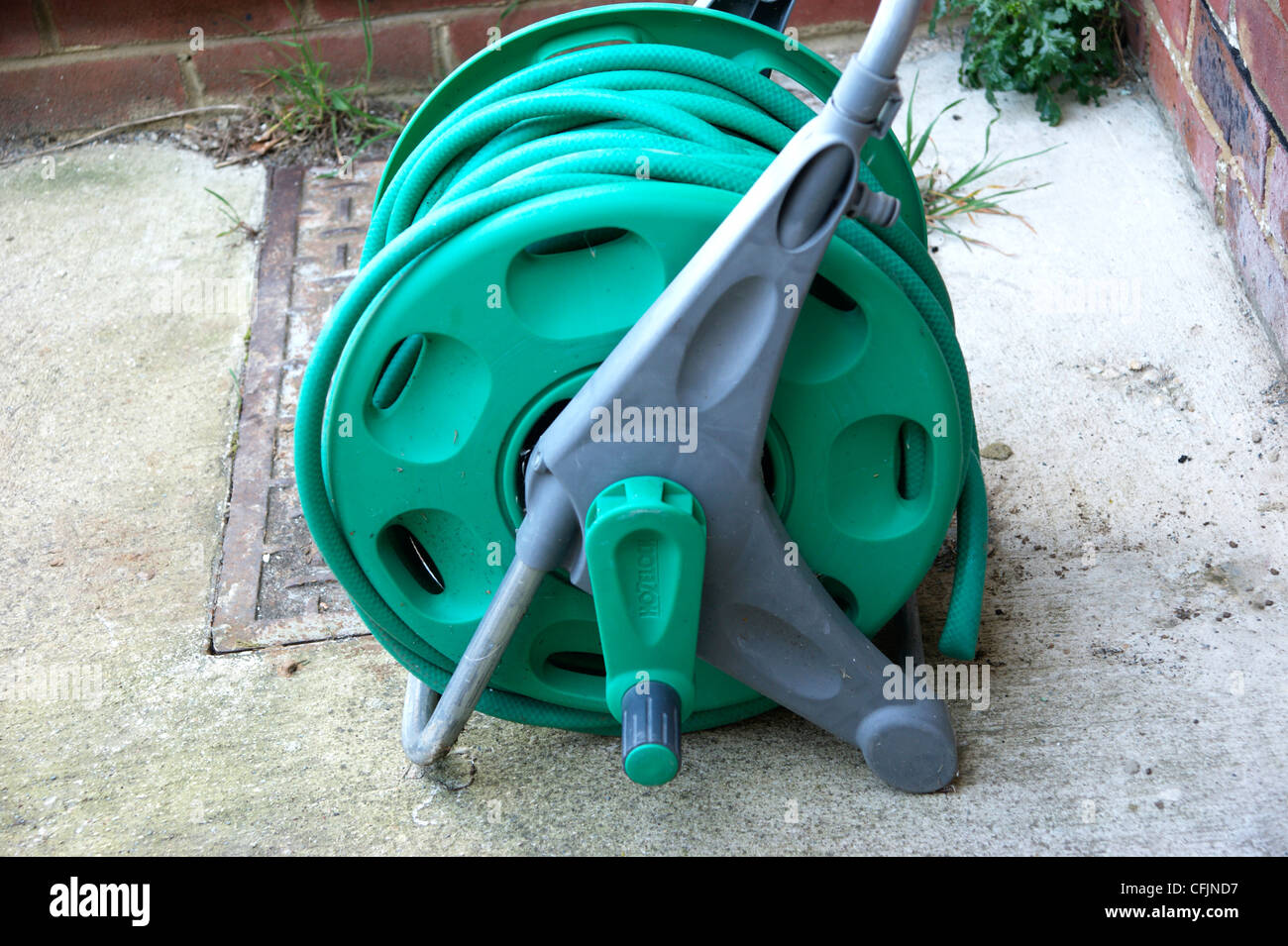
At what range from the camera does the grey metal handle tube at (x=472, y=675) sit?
5.96ft

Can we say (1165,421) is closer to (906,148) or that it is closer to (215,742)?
(906,148)

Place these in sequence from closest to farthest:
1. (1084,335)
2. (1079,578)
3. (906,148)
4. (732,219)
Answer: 1. (732,219)
2. (1079,578)
3. (1084,335)
4. (906,148)

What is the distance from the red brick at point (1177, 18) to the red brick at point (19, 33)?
324 centimetres

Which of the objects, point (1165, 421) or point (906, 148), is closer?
point (1165, 421)

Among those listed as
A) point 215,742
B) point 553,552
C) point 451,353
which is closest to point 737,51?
point 451,353

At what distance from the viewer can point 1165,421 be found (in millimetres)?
2604

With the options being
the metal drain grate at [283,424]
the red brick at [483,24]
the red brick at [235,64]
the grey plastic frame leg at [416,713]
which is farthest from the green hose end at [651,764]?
the red brick at [235,64]

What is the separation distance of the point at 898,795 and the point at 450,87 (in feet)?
4.62

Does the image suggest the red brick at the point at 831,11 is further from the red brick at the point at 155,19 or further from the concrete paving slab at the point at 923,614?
the red brick at the point at 155,19

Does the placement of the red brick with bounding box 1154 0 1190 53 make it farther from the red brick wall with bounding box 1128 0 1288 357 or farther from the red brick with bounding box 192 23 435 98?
the red brick with bounding box 192 23 435 98

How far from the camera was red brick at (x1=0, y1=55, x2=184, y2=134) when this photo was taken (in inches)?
149

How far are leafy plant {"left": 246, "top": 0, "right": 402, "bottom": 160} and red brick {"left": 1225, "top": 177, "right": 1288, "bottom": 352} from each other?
2.31 metres

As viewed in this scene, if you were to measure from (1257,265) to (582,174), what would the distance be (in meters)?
1.84

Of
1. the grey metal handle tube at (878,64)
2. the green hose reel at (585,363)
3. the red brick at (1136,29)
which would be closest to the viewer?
the grey metal handle tube at (878,64)
